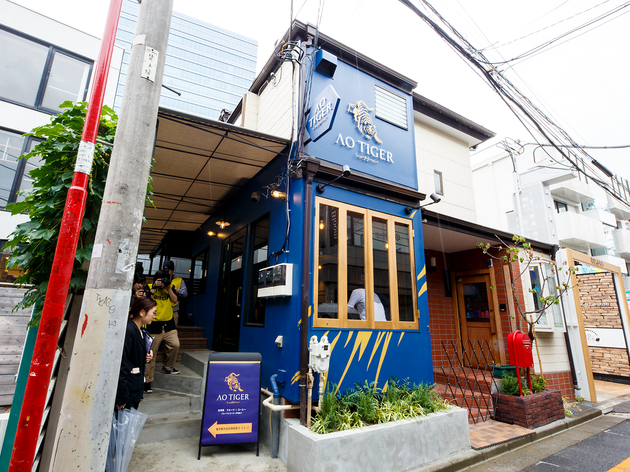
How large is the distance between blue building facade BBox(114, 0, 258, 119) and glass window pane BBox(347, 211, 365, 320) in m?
77.3

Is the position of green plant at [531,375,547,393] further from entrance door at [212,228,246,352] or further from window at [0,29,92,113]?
window at [0,29,92,113]

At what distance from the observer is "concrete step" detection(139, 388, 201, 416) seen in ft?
14.9

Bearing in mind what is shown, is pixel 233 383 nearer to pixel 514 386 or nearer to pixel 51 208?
pixel 51 208

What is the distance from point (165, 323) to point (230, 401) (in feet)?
7.67

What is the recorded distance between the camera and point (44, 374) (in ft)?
6.16

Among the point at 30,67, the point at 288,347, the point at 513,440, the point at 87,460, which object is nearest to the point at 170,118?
the point at 288,347

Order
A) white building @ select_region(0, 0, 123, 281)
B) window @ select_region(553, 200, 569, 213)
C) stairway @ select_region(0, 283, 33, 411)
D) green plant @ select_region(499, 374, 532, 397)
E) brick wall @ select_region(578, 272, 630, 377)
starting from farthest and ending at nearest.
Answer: window @ select_region(553, 200, 569, 213) < brick wall @ select_region(578, 272, 630, 377) < white building @ select_region(0, 0, 123, 281) < green plant @ select_region(499, 374, 532, 397) < stairway @ select_region(0, 283, 33, 411)

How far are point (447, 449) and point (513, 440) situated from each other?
1.36 m

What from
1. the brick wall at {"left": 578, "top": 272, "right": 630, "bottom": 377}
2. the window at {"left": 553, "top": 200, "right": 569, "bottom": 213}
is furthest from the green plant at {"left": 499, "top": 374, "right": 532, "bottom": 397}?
the window at {"left": 553, "top": 200, "right": 569, "bottom": 213}

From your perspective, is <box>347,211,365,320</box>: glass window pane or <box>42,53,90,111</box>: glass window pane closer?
<box>347,211,365,320</box>: glass window pane

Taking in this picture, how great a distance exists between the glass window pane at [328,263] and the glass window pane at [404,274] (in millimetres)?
1223

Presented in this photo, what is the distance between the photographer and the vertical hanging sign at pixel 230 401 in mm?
3916

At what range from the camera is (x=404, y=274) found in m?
5.48

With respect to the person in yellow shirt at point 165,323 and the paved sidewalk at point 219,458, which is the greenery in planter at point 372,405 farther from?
the person in yellow shirt at point 165,323
